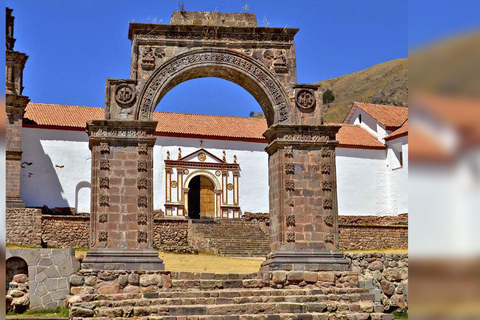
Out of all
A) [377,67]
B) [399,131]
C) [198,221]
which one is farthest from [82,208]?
[377,67]

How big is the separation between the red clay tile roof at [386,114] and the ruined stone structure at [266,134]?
25710 millimetres

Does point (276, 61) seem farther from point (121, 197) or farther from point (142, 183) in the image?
point (121, 197)

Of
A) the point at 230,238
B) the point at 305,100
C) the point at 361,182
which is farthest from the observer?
the point at 361,182

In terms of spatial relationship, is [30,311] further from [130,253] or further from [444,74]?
[444,74]

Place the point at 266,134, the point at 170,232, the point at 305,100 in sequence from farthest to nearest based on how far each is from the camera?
1. the point at 170,232
2. the point at 266,134
3. the point at 305,100

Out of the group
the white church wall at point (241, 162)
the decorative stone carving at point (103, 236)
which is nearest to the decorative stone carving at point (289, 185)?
the decorative stone carving at point (103, 236)

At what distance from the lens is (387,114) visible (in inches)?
1683

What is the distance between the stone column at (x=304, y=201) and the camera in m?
15.4

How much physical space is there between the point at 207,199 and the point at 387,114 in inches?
581

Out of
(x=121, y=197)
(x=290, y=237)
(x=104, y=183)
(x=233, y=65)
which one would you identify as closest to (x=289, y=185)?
(x=290, y=237)

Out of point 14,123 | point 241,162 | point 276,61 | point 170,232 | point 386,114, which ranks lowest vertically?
point 170,232

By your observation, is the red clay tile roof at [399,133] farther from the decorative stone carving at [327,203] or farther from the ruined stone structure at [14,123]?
the decorative stone carving at [327,203]

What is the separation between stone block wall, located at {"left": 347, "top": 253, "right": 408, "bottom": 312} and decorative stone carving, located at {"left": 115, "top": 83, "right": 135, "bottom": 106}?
279 inches

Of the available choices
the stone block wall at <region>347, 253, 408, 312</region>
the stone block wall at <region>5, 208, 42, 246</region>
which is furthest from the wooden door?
the stone block wall at <region>347, 253, 408, 312</region>
